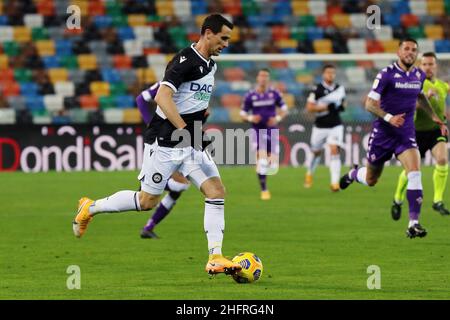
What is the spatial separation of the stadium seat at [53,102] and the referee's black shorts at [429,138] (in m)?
12.5

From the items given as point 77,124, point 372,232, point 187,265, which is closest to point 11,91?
point 77,124

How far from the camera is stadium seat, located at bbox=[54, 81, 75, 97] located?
2770 centimetres

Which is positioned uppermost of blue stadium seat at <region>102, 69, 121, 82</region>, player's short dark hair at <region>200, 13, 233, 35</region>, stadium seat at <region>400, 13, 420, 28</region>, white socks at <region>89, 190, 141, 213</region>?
player's short dark hair at <region>200, 13, 233, 35</region>

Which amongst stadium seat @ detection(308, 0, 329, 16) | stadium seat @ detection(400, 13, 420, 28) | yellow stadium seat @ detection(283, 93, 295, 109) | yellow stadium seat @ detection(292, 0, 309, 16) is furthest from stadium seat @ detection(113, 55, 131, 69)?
stadium seat @ detection(400, 13, 420, 28)

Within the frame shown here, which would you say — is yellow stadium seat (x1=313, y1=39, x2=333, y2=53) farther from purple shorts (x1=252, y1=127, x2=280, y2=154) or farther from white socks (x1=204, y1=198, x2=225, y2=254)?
white socks (x1=204, y1=198, x2=225, y2=254)

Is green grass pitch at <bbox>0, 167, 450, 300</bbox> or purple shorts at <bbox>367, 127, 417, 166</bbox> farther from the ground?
purple shorts at <bbox>367, 127, 417, 166</bbox>

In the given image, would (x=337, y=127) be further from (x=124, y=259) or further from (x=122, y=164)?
(x=124, y=259)

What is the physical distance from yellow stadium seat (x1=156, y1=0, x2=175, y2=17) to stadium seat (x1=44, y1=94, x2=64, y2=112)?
4197mm

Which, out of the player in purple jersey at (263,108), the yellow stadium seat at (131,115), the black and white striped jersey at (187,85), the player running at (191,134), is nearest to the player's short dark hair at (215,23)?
the player running at (191,134)

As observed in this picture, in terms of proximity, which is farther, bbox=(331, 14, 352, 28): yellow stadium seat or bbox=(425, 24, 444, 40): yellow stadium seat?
bbox=(331, 14, 352, 28): yellow stadium seat

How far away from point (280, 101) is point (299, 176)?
11.1 ft

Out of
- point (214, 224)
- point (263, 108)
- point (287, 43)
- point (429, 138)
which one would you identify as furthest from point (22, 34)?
point (214, 224)

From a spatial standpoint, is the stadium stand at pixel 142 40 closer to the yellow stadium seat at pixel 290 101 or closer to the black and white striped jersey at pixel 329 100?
the yellow stadium seat at pixel 290 101

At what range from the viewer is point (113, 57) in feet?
93.7
